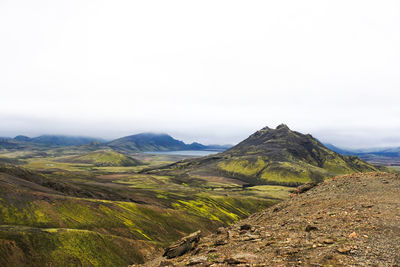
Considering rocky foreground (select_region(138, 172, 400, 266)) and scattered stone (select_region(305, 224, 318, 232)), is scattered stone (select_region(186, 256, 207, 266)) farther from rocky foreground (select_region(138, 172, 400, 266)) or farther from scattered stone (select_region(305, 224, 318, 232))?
scattered stone (select_region(305, 224, 318, 232))

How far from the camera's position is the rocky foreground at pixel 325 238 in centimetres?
1934

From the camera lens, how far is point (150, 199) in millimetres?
142750

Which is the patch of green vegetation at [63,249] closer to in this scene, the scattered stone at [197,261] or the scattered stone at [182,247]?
the scattered stone at [182,247]

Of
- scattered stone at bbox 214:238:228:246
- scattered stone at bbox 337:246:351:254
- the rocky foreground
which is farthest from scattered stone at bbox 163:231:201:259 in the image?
scattered stone at bbox 337:246:351:254

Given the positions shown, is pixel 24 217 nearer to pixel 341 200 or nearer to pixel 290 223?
pixel 290 223

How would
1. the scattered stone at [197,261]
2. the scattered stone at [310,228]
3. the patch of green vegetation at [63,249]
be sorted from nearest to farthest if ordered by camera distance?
the scattered stone at [197,261] → the scattered stone at [310,228] → the patch of green vegetation at [63,249]

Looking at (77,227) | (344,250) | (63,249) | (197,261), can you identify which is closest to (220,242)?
(197,261)

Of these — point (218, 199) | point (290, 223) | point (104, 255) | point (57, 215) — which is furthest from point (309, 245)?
point (218, 199)

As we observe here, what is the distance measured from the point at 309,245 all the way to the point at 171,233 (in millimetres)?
77093

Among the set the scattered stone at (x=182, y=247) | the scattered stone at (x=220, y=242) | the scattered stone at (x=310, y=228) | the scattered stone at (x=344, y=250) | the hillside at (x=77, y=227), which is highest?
the scattered stone at (x=344, y=250)

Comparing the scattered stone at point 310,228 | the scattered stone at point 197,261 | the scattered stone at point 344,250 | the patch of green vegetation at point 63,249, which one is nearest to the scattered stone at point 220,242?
the scattered stone at point 197,261

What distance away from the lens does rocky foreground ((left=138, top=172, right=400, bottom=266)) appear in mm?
19339

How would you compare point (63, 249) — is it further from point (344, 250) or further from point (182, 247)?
point (344, 250)

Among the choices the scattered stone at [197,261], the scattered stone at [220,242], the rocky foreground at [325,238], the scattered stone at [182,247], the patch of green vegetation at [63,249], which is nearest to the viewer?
the rocky foreground at [325,238]
